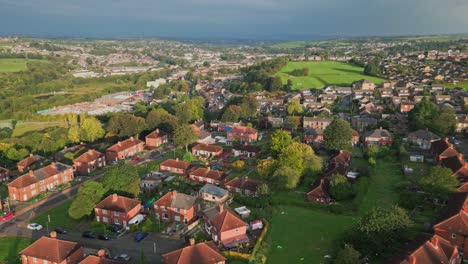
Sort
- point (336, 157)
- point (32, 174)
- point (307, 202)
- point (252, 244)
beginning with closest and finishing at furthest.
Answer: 1. point (252, 244)
2. point (307, 202)
3. point (32, 174)
4. point (336, 157)

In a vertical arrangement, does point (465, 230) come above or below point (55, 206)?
above

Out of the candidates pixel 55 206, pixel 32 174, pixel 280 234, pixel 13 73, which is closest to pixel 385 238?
pixel 280 234

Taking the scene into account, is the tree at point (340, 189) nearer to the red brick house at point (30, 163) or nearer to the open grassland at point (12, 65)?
the red brick house at point (30, 163)

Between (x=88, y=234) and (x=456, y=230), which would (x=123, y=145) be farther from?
(x=456, y=230)

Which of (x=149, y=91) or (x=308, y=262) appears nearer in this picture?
(x=308, y=262)

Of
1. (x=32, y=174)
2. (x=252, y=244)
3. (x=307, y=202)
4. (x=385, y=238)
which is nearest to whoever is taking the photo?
(x=385, y=238)

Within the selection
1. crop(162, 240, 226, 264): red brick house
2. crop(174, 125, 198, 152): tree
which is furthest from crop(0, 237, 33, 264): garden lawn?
crop(174, 125, 198, 152): tree

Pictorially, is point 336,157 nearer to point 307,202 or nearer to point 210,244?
point 307,202
